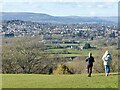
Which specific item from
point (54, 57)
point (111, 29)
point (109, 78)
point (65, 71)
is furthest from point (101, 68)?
point (111, 29)

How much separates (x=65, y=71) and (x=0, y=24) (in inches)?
2495

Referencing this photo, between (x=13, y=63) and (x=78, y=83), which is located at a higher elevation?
(x=78, y=83)

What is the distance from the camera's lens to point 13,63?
55.8m

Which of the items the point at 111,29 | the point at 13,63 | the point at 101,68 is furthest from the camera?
the point at 111,29

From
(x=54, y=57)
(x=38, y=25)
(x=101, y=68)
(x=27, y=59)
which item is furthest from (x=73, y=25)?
(x=101, y=68)

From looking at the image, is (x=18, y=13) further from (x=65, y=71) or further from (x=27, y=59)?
(x=65, y=71)

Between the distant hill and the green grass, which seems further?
the distant hill

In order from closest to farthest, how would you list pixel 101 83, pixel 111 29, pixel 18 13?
pixel 101 83 < pixel 111 29 < pixel 18 13

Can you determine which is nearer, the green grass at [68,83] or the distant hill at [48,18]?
the green grass at [68,83]

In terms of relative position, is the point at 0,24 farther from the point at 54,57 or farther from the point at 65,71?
the point at 65,71

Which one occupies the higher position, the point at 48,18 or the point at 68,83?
the point at 68,83

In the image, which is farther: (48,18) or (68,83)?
(48,18)

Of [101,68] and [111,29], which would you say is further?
[111,29]

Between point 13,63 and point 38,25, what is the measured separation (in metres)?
57.8
